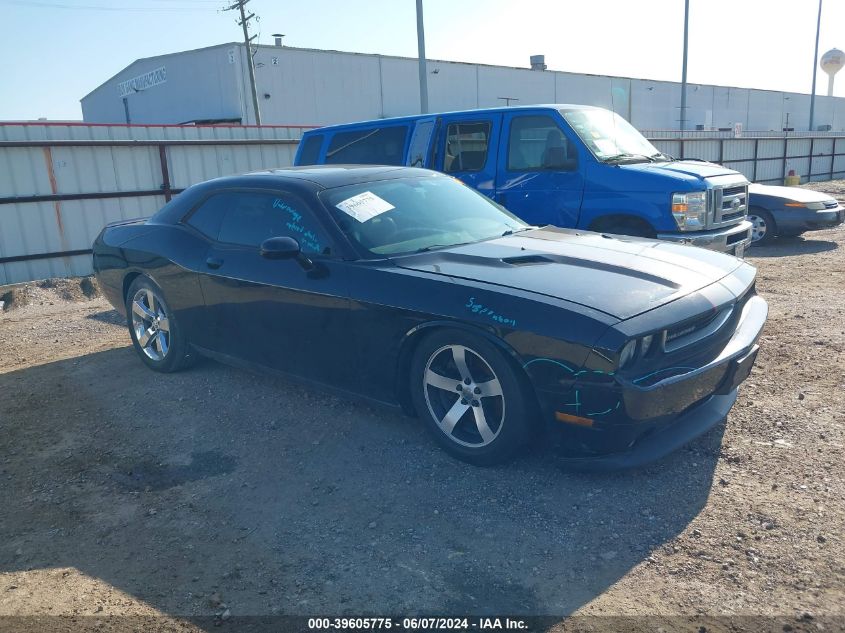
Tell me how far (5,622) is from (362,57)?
35231 mm

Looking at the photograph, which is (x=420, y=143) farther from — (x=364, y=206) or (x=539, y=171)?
(x=364, y=206)

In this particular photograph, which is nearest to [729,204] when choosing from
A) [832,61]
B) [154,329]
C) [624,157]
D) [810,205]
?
[624,157]

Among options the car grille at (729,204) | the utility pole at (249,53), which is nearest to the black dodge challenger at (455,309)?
the car grille at (729,204)

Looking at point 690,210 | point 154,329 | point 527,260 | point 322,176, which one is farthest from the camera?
point 690,210

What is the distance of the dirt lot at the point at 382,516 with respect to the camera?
2.63m

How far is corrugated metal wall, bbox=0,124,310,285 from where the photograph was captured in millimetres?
9789

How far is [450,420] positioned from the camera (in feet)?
11.8

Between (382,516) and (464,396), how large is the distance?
729mm

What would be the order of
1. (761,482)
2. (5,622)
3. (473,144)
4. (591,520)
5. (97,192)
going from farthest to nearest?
(97,192) < (473,144) < (761,482) < (591,520) < (5,622)

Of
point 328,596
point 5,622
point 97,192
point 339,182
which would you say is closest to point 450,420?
point 328,596

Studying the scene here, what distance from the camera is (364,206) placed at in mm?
4309

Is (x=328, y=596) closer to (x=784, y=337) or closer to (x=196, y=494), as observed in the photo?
(x=196, y=494)

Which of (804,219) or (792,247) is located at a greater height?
(804,219)

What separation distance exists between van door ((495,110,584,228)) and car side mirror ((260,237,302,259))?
363 cm
